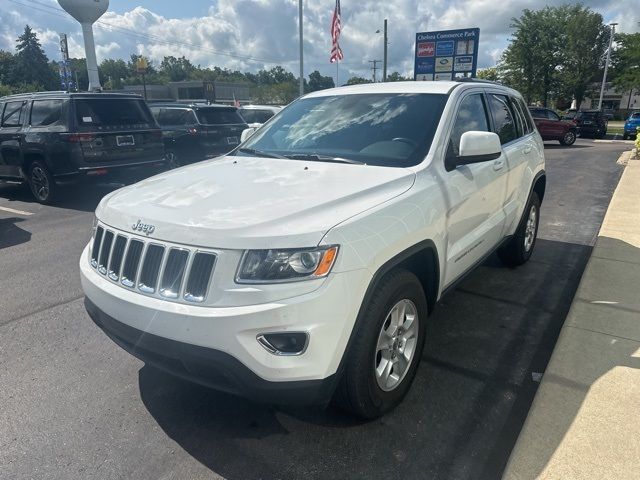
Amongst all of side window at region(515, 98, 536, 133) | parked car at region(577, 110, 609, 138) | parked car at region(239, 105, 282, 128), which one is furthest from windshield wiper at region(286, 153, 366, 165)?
parked car at region(577, 110, 609, 138)

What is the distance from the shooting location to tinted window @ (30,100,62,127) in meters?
8.34

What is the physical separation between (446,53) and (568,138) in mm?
6985

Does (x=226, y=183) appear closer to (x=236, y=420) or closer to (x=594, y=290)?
(x=236, y=420)

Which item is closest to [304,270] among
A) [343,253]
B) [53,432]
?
[343,253]

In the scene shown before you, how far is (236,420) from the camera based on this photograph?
282 cm

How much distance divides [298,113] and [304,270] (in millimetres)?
2295

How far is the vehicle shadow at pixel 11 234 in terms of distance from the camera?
652cm

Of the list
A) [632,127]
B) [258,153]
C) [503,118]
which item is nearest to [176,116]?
[258,153]

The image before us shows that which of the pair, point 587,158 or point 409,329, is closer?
point 409,329

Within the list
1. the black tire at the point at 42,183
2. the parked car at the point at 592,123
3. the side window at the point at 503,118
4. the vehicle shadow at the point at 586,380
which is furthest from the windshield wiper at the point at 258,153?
the parked car at the point at 592,123

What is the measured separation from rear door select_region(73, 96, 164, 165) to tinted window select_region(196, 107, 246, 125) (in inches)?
87.4

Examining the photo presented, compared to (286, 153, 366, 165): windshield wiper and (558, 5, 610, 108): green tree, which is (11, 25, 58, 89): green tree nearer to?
(558, 5, 610, 108): green tree

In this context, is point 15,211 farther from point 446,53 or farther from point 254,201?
point 446,53

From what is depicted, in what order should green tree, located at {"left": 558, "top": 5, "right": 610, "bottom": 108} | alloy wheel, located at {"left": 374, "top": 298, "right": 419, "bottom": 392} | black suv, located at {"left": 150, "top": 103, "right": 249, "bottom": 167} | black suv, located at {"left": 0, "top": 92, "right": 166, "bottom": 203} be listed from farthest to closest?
green tree, located at {"left": 558, "top": 5, "right": 610, "bottom": 108} < black suv, located at {"left": 150, "top": 103, "right": 249, "bottom": 167} < black suv, located at {"left": 0, "top": 92, "right": 166, "bottom": 203} < alloy wheel, located at {"left": 374, "top": 298, "right": 419, "bottom": 392}
